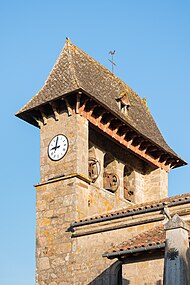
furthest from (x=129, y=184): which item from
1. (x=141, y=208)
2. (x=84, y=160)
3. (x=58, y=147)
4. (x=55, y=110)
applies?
(x=141, y=208)

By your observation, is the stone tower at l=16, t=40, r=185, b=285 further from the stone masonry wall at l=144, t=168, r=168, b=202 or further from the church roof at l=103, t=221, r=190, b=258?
the church roof at l=103, t=221, r=190, b=258

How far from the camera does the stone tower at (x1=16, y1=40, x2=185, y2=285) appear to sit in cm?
1959

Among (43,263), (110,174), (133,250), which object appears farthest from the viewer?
Result: (110,174)

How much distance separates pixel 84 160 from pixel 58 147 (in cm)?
96

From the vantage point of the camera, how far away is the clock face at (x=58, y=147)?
20.8 meters

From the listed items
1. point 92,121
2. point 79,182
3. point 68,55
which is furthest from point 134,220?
point 68,55

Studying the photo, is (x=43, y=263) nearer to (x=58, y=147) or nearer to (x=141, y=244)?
(x=58, y=147)

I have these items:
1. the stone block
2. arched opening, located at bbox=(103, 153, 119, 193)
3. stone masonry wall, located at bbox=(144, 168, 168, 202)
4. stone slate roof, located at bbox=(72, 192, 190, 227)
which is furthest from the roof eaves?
stone masonry wall, located at bbox=(144, 168, 168, 202)

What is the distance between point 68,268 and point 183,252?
8710mm

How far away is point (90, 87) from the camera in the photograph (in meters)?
21.7

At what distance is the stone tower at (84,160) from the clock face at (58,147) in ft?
0.10

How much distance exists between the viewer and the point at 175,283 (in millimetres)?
10891

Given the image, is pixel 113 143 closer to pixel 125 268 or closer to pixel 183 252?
pixel 125 268

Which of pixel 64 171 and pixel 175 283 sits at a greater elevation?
pixel 64 171
